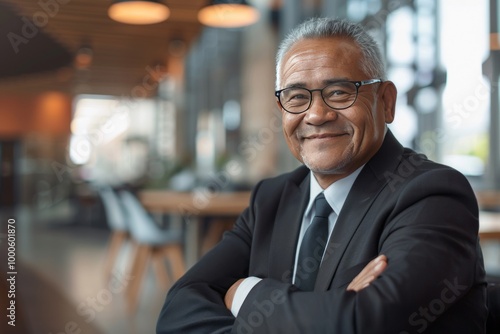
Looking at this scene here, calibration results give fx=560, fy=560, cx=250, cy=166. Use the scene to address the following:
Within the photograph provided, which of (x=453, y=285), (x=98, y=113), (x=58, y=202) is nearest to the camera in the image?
(x=453, y=285)

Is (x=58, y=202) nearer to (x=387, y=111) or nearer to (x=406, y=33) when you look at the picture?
(x=406, y=33)

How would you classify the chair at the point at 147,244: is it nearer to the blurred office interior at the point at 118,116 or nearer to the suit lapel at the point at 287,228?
the blurred office interior at the point at 118,116

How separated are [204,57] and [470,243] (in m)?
15.4

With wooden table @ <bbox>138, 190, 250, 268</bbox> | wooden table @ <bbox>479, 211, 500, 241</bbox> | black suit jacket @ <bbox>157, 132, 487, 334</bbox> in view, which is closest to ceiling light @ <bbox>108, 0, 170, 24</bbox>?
wooden table @ <bbox>138, 190, 250, 268</bbox>

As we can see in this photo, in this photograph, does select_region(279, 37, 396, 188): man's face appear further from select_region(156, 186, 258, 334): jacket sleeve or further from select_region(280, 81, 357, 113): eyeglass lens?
select_region(156, 186, 258, 334): jacket sleeve

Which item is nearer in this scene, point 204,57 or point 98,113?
point 98,113

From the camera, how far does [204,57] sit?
16.2 meters

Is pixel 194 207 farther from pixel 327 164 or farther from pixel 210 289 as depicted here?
pixel 327 164

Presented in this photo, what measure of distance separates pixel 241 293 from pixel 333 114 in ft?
1.71

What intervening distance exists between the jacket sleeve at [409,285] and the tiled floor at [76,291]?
293cm

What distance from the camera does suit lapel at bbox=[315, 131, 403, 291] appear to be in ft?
4.54

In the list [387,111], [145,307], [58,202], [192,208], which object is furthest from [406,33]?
[58,202]

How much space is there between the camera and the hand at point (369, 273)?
1185 mm

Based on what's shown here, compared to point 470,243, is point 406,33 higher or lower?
higher
